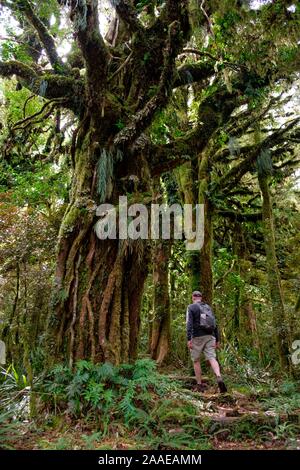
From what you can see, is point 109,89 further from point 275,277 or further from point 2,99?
point 275,277

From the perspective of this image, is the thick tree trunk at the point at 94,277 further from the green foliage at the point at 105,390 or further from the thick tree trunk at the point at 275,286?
the thick tree trunk at the point at 275,286

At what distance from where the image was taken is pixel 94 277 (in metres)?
6.10

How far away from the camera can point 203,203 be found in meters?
10.1

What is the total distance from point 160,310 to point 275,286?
2.92 m

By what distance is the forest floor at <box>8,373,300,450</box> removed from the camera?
4.25 metres

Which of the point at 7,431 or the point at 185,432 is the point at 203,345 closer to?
the point at 185,432

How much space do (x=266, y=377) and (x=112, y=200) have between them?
19.4ft

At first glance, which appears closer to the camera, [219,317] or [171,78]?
[171,78]

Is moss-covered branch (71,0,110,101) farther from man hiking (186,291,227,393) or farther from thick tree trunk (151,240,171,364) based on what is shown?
thick tree trunk (151,240,171,364)

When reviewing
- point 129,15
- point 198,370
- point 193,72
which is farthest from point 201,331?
point 129,15

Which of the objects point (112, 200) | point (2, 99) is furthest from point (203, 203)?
point (2, 99)

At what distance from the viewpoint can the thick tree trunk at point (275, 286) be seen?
932 centimetres

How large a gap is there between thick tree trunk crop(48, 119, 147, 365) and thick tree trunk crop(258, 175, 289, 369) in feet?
14.2

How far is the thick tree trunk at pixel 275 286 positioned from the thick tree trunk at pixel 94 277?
4.34 metres
